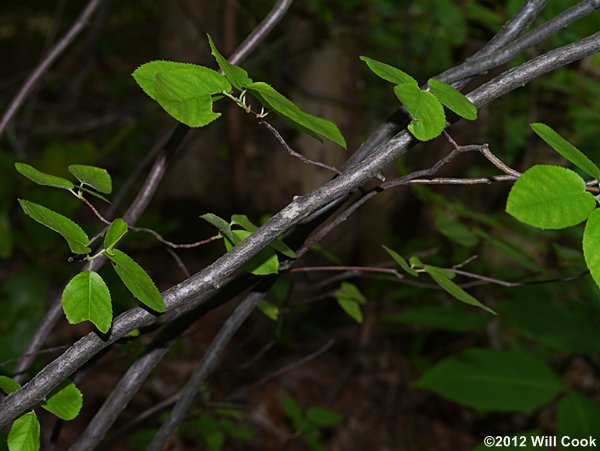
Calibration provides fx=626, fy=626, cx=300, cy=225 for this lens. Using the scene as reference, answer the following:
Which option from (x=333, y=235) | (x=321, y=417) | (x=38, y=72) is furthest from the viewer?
(x=333, y=235)

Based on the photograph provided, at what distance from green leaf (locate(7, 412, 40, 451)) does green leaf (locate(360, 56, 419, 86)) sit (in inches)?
18.2

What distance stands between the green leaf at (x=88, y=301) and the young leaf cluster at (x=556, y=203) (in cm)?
35

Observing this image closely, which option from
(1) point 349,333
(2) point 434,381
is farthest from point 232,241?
(1) point 349,333

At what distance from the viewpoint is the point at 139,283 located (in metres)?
0.55

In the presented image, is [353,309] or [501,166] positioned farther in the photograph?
[353,309]

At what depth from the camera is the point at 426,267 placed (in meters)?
0.79

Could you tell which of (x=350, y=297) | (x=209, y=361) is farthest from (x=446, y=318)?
(x=209, y=361)

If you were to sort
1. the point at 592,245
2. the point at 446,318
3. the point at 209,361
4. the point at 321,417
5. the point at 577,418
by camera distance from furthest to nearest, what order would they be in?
the point at 446,318 < the point at 321,417 < the point at 577,418 < the point at 209,361 < the point at 592,245

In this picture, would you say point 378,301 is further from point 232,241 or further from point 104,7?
point 232,241

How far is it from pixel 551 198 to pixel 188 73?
323 millimetres

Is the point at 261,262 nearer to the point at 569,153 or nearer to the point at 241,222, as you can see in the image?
the point at 241,222

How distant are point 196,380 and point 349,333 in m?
2.52

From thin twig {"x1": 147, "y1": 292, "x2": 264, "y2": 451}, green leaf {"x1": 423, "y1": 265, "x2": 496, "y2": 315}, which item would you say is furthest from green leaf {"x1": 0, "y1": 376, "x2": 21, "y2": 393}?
green leaf {"x1": 423, "y1": 265, "x2": 496, "y2": 315}

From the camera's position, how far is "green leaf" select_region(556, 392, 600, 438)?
1.75 m
